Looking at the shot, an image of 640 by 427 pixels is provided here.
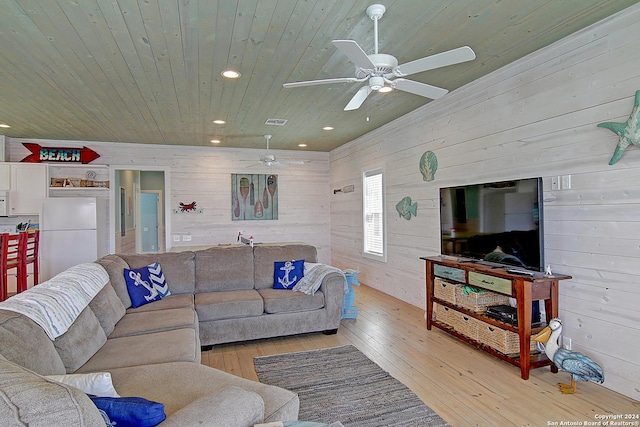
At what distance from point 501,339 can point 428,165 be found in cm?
230

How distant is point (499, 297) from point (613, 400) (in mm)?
1084

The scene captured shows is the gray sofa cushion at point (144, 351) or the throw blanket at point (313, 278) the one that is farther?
the throw blanket at point (313, 278)

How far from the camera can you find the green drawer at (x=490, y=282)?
9.89 feet

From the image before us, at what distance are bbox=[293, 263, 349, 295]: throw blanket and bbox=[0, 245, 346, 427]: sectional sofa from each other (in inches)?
1.2

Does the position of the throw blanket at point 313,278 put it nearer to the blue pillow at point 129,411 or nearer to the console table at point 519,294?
the console table at point 519,294

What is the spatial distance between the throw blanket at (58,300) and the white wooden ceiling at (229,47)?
1.80m

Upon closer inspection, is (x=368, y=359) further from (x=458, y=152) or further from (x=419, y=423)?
(x=458, y=152)

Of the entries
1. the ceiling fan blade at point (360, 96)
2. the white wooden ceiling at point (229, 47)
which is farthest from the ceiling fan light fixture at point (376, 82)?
the white wooden ceiling at point (229, 47)

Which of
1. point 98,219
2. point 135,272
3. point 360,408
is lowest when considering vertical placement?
point 360,408

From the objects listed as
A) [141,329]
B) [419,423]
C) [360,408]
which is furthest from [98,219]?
[419,423]

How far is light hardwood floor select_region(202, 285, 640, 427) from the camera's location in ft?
7.91

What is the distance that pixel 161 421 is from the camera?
128 cm

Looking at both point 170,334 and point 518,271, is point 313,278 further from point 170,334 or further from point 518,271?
point 518,271

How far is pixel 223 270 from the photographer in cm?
423
